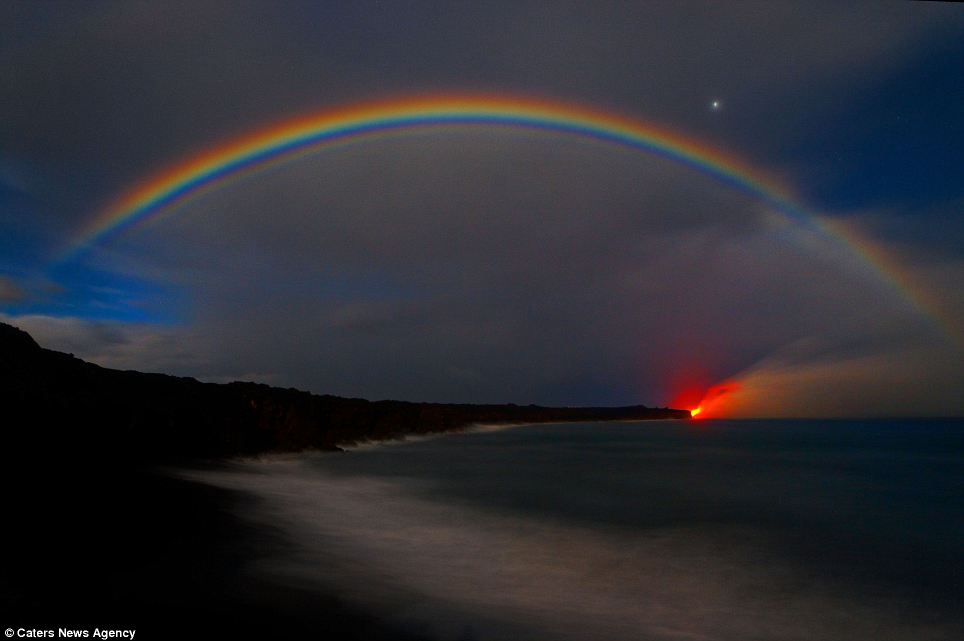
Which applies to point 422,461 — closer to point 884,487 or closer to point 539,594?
point 884,487

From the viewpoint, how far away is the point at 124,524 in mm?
10648

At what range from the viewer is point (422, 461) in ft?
137

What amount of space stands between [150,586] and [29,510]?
4.33 m

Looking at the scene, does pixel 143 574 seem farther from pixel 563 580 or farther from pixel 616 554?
pixel 616 554

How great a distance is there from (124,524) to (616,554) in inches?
400

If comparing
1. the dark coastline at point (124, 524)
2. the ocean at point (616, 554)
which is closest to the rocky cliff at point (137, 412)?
the dark coastline at point (124, 524)

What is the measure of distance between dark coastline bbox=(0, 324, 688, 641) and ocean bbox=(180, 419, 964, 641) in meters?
0.95

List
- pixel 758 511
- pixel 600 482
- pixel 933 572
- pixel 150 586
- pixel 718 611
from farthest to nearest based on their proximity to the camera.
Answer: pixel 600 482 < pixel 758 511 < pixel 933 572 < pixel 718 611 < pixel 150 586

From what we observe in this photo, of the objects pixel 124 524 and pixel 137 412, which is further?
pixel 137 412

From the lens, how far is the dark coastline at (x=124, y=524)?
6.50 metres

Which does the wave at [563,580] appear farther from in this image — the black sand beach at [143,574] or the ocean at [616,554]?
the black sand beach at [143,574]

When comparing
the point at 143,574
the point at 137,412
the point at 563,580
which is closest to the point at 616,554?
the point at 563,580

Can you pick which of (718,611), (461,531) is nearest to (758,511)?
(461,531)

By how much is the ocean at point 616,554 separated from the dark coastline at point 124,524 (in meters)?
0.95
